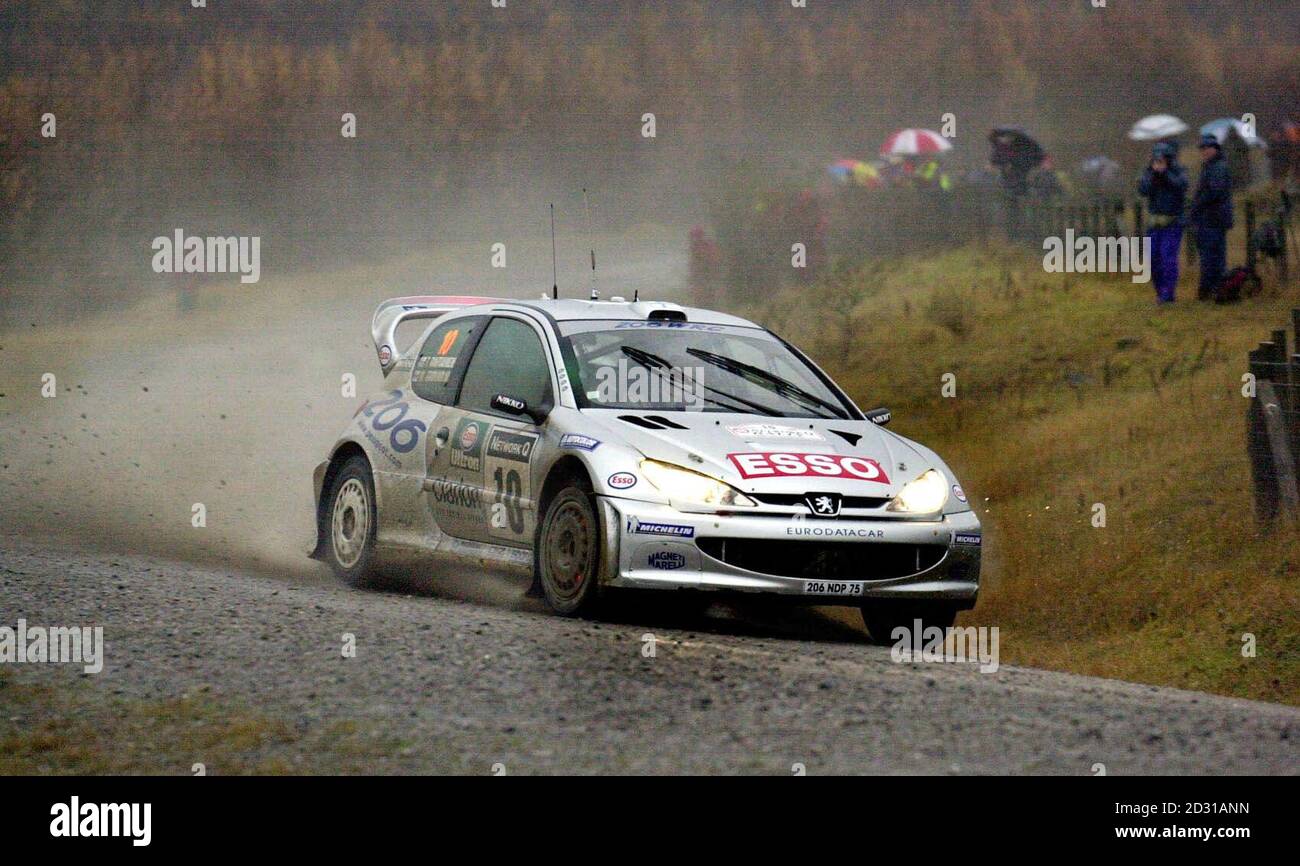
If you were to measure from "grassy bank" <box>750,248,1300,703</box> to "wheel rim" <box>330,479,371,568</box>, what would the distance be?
3819 mm

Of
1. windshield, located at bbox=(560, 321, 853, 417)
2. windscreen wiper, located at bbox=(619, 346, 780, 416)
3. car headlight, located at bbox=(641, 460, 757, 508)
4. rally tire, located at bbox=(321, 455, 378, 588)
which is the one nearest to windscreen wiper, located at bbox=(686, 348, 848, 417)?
windshield, located at bbox=(560, 321, 853, 417)

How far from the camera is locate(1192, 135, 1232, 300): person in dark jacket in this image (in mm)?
20109

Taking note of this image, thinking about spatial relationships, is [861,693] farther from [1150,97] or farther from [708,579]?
[1150,97]

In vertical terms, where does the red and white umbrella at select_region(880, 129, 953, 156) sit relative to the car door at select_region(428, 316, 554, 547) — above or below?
above

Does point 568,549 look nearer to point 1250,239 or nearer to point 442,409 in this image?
point 442,409

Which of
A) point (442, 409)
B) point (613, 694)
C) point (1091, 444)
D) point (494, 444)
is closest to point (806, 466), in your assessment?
point (494, 444)

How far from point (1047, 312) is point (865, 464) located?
14595 mm

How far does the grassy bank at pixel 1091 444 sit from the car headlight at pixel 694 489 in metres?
3.05

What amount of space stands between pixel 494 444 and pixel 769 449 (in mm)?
1564

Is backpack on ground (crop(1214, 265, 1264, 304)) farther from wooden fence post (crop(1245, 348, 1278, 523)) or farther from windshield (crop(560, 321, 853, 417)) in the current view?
windshield (crop(560, 321, 853, 417))

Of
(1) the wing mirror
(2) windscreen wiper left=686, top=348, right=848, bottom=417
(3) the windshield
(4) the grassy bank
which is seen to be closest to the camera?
(1) the wing mirror

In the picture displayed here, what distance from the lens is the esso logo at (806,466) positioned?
8.55m

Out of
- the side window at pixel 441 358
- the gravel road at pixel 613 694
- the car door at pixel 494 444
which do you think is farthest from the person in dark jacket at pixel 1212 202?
the gravel road at pixel 613 694
